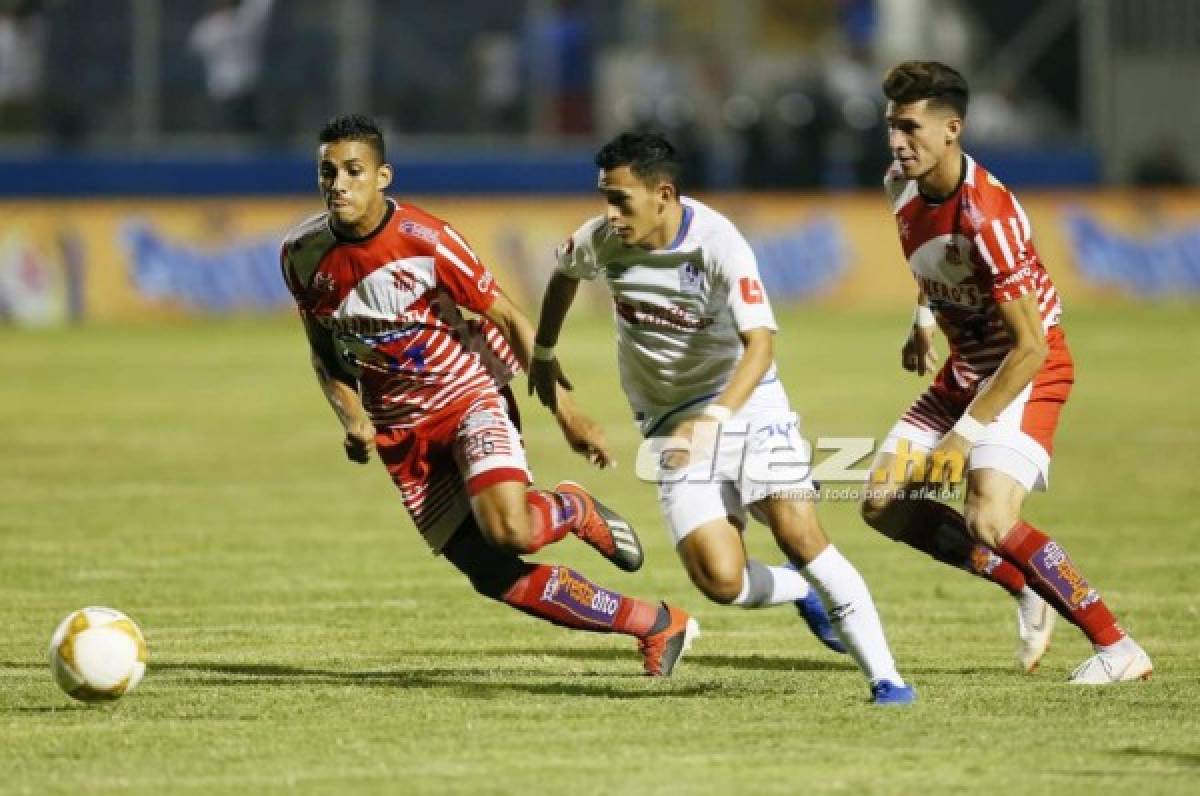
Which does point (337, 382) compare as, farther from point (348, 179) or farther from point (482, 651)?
point (482, 651)

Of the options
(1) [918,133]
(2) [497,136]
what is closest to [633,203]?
(1) [918,133]

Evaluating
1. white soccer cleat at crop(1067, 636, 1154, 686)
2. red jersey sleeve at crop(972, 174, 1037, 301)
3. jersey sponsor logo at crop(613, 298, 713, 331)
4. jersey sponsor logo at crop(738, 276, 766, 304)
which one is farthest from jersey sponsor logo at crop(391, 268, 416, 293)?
white soccer cleat at crop(1067, 636, 1154, 686)

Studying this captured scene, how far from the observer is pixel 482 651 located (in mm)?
9188

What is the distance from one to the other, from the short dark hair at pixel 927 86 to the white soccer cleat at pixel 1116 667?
2.03 metres

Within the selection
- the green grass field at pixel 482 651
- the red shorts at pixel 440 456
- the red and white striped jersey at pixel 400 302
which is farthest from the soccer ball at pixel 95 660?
the red and white striped jersey at pixel 400 302

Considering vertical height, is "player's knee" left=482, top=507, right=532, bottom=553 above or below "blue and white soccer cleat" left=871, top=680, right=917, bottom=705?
above

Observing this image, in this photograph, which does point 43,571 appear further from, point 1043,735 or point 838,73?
point 838,73

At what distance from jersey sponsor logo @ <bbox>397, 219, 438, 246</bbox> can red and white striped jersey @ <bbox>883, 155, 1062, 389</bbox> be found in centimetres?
174

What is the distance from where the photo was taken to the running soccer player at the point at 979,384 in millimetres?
7945

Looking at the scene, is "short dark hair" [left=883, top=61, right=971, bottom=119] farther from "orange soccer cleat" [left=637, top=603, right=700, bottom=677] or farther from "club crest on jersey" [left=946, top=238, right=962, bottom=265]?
"orange soccer cleat" [left=637, top=603, right=700, bottom=677]

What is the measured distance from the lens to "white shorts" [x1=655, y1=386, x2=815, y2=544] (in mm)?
7777

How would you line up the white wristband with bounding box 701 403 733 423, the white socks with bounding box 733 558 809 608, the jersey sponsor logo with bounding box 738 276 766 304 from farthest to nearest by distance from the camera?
1. the white socks with bounding box 733 558 809 608
2. the jersey sponsor logo with bounding box 738 276 766 304
3. the white wristband with bounding box 701 403 733 423

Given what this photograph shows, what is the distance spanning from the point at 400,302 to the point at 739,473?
151 centimetres

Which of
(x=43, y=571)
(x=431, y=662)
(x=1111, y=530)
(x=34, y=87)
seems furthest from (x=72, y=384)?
(x=431, y=662)
